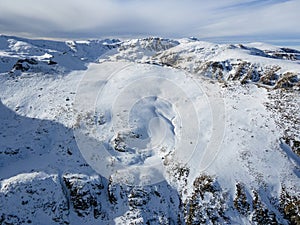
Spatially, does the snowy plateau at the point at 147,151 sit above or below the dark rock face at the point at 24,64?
below

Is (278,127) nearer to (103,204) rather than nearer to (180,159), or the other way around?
(180,159)

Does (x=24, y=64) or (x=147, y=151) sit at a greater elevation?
(x=24, y=64)

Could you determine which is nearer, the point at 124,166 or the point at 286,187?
the point at 286,187

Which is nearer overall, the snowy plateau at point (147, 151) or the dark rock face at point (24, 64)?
the snowy plateau at point (147, 151)

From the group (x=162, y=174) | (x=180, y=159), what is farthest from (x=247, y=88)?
(x=162, y=174)

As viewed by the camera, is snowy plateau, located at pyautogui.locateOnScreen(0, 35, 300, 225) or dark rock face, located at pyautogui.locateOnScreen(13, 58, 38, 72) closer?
snowy plateau, located at pyautogui.locateOnScreen(0, 35, 300, 225)

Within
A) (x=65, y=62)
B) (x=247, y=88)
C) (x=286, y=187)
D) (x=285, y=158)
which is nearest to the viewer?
(x=286, y=187)

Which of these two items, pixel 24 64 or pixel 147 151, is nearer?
pixel 147 151

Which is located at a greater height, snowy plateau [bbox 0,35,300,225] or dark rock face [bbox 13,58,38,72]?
dark rock face [bbox 13,58,38,72]
